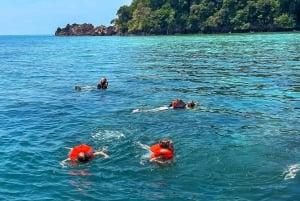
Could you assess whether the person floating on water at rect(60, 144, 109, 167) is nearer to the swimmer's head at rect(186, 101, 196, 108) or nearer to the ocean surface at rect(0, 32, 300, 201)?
the ocean surface at rect(0, 32, 300, 201)

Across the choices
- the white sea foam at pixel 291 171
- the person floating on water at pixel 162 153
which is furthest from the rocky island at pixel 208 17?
the person floating on water at pixel 162 153

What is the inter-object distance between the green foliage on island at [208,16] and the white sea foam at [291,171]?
142 metres

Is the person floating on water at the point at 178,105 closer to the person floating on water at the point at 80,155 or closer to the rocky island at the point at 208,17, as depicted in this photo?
the person floating on water at the point at 80,155

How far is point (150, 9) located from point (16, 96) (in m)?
157

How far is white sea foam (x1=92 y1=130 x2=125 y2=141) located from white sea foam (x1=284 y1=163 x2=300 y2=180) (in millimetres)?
7858

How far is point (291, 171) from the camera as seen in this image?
1552 cm

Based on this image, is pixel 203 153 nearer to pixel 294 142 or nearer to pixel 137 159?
pixel 137 159

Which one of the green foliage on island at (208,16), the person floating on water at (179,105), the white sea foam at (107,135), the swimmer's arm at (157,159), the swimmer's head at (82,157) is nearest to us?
the swimmer's head at (82,157)

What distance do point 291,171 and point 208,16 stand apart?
158 meters

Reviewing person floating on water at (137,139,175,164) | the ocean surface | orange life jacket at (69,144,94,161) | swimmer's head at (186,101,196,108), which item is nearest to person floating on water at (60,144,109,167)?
orange life jacket at (69,144,94,161)

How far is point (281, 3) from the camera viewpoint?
15288 cm

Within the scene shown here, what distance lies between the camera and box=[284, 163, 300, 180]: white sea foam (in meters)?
15.1

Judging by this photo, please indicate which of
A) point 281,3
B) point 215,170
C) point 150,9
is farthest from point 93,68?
point 150,9

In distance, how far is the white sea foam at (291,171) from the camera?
15077 mm
